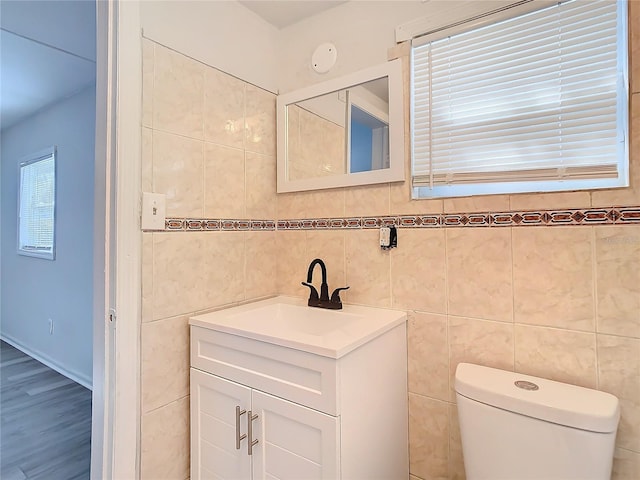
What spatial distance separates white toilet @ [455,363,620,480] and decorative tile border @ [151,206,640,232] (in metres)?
0.51

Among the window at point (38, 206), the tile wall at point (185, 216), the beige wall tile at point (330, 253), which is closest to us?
the tile wall at point (185, 216)

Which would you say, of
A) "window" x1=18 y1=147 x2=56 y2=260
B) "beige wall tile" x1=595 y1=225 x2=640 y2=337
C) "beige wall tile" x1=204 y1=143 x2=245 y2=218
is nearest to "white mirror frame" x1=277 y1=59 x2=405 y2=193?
"beige wall tile" x1=204 y1=143 x2=245 y2=218

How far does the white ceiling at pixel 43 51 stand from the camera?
5.35 ft

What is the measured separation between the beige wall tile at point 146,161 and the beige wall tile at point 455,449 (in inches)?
54.7

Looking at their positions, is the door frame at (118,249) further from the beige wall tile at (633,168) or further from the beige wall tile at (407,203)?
the beige wall tile at (633,168)

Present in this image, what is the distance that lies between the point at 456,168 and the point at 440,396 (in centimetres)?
88

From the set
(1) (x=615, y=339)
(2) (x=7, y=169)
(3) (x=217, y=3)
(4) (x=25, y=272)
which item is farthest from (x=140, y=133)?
(2) (x=7, y=169)

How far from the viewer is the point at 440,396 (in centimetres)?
126

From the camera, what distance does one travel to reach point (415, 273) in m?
1.32

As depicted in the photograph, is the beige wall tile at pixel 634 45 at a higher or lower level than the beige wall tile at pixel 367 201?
higher

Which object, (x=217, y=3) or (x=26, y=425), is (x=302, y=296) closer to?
(x=217, y=3)

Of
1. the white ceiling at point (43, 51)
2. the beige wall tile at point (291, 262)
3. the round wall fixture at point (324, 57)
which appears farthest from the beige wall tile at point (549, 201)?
the white ceiling at point (43, 51)

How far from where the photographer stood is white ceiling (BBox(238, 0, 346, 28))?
1.54m

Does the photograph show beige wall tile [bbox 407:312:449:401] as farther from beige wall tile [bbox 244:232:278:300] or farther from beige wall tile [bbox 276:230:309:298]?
beige wall tile [bbox 244:232:278:300]
